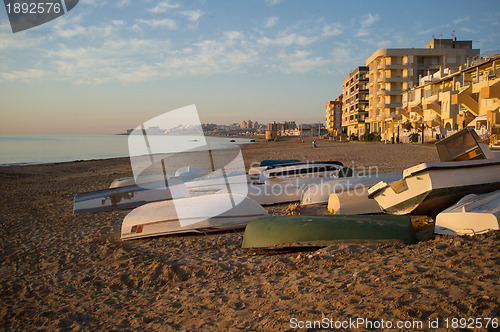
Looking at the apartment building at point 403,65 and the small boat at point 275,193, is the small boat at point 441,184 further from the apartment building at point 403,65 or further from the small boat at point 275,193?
the apartment building at point 403,65

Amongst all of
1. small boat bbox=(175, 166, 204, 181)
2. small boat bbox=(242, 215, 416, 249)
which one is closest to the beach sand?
small boat bbox=(242, 215, 416, 249)

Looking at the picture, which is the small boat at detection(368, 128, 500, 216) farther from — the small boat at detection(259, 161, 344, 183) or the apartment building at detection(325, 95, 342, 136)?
the apartment building at detection(325, 95, 342, 136)

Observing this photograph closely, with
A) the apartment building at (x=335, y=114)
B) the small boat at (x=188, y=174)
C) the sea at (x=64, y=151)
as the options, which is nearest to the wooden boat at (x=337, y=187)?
the small boat at (x=188, y=174)

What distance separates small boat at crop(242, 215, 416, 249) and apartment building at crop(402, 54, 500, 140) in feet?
55.8

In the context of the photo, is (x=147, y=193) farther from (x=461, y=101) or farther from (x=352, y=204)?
(x=461, y=101)

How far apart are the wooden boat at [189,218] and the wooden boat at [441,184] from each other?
2676mm

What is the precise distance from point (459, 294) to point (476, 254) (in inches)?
40.4

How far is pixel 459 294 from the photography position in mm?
2611

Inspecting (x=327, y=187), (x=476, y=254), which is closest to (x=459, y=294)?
(x=476, y=254)

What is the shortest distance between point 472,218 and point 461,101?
28.5 meters

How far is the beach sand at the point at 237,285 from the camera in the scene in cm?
263

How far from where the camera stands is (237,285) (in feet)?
12.0

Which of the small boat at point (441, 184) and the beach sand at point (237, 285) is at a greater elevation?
the small boat at point (441, 184)

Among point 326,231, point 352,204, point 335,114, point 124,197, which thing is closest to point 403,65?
point 335,114
